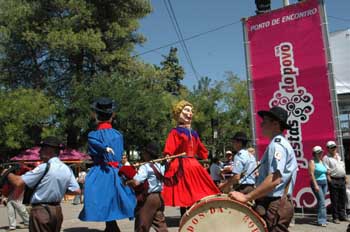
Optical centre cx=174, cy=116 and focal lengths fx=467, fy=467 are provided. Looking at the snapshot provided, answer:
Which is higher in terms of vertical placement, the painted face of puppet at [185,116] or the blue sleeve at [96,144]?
the painted face of puppet at [185,116]

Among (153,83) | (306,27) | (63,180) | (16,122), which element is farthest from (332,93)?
(153,83)

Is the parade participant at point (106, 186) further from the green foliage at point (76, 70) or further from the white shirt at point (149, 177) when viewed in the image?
the green foliage at point (76, 70)

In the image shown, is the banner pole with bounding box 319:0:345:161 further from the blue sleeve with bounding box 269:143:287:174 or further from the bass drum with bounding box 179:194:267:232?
the bass drum with bounding box 179:194:267:232

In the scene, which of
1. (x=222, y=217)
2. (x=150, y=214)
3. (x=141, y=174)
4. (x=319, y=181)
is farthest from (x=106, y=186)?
(x=319, y=181)

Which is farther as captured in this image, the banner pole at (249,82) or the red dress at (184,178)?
the banner pole at (249,82)

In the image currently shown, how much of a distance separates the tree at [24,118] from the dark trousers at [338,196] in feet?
59.0

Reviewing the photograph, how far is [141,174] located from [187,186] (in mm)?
849

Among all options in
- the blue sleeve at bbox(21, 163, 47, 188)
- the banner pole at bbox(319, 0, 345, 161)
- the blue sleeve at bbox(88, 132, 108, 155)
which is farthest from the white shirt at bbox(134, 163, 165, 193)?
the banner pole at bbox(319, 0, 345, 161)

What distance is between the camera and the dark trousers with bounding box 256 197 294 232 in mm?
4195

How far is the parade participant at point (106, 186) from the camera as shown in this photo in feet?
20.9

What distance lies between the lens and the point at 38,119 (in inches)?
1040

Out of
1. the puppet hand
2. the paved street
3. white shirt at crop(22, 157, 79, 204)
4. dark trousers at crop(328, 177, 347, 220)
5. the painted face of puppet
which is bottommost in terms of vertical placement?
the paved street

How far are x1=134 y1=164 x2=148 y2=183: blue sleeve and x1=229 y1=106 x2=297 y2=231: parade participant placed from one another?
2512mm

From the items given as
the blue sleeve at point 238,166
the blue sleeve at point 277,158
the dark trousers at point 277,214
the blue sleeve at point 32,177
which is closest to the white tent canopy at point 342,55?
the blue sleeve at point 238,166
